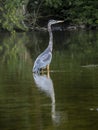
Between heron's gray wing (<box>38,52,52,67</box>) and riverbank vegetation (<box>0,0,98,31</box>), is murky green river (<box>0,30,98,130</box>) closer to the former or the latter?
heron's gray wing (<box>38,52,52,67</box>)

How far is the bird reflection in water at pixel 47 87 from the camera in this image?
10.1m

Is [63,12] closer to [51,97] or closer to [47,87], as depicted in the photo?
[47,87]

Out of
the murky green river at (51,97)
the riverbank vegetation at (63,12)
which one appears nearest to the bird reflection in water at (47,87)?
the murky green river at (51,97)

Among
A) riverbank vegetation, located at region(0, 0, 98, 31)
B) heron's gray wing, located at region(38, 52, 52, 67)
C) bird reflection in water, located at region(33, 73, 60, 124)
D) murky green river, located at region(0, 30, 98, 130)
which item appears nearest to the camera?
murky green river, located at region(0, 30, 98, 130)

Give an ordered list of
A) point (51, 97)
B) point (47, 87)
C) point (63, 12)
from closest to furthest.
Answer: point (51, 97) < point (47, 87) < point (63, 12)

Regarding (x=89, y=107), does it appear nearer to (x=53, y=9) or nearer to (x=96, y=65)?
(x=96, y=65)

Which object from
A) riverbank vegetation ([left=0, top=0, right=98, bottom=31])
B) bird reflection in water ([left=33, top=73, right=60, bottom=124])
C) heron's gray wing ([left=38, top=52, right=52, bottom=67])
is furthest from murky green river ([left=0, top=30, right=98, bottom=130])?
riverbank vegetation ([left=0, top=0, right=98, bottom=31])

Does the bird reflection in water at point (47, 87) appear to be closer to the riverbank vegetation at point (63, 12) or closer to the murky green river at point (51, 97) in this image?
the murky green river at point (51, 97)

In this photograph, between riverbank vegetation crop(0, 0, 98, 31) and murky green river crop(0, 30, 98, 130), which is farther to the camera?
riverbank vegetation crop(0, 0, 98, 31)

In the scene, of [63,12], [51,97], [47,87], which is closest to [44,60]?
[47,87]

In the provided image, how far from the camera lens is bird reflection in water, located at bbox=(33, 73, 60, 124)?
1008 cm

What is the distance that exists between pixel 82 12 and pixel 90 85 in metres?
39.0

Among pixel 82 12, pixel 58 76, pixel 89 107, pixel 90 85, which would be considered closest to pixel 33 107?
pixel 89 107

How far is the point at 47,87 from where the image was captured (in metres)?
13.5
